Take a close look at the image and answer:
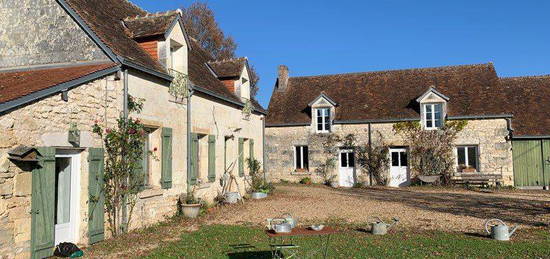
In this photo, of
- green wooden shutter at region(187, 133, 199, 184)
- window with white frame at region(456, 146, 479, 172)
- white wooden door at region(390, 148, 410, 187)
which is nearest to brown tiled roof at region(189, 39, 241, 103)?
green wooden shutter at region(187, 133, 199, 184)

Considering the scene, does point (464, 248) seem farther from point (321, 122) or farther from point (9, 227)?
point (321, 122)

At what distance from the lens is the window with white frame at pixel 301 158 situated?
2342 centimetres

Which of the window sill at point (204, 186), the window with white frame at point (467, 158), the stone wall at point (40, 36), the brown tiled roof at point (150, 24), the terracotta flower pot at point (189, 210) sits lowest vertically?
the terracotta flower pot at point (189, 210)

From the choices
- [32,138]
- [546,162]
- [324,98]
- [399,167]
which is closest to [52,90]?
[32,138]

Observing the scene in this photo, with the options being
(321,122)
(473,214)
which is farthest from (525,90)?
(473,214)

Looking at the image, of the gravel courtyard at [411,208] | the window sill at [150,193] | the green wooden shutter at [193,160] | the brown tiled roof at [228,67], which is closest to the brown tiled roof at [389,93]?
the gravel courtyard at [411,208]

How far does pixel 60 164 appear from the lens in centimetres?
788

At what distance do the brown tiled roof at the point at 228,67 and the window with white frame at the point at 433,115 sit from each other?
386 inches

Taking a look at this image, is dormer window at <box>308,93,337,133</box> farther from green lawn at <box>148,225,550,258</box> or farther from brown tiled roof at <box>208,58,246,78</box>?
green lawn at <box>148,225,550,258</box>

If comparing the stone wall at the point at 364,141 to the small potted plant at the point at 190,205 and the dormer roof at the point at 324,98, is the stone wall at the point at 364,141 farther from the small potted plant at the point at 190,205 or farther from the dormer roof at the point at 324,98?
the small potted plant at the point at 190,205

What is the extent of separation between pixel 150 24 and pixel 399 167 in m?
14.5

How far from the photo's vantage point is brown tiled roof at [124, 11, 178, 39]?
10.9 metres

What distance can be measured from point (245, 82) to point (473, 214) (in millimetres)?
9216

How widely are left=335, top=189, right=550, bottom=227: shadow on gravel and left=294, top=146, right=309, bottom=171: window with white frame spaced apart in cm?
610
